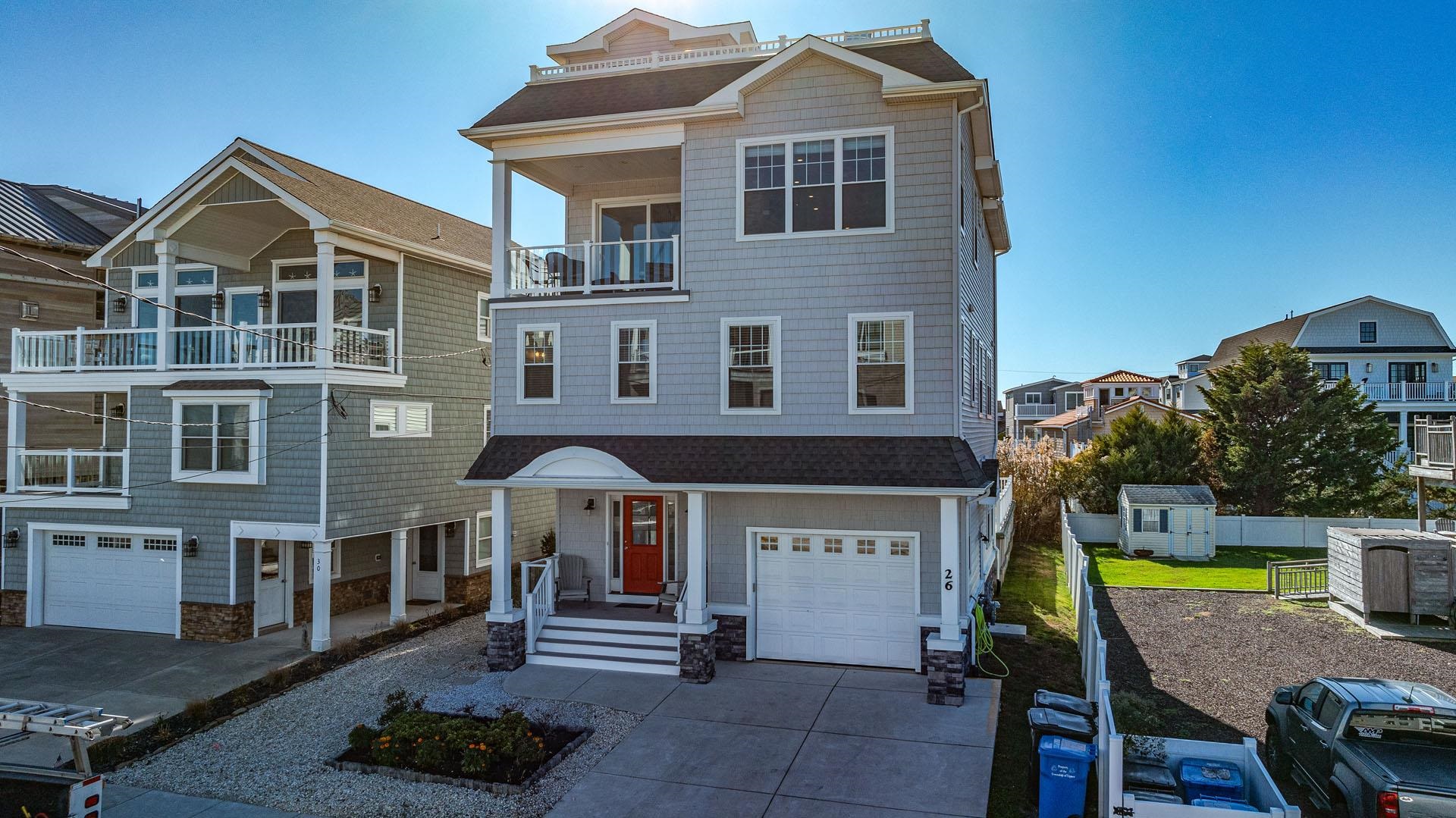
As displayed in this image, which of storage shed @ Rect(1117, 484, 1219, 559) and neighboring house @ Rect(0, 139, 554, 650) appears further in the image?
storage shed @ Rect(1117, 484, 1219, 559)

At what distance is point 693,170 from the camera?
44.2 ft

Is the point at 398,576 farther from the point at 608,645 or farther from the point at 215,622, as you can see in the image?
the point at 608,645

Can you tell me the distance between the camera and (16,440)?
17.1m

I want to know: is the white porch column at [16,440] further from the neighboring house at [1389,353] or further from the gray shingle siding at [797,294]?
the neighboring house at [1389,353]

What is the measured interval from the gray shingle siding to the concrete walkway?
7.07m

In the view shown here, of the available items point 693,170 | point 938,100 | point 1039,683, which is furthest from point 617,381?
point 1039,683

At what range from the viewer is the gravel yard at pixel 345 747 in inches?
340

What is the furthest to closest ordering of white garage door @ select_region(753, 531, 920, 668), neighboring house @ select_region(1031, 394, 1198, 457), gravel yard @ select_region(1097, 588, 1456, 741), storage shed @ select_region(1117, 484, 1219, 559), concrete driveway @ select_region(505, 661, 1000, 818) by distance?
neighboring house @ select_region(1031, 394, 1198, 457) → storage shed @ select_region(1117, 484, 1219, 559) → white garage door @ select_region(753, 531, 920, 668) → gravel yard @ select_region(1097, 588, 1456, 741) → concrete driveway @ select_region(505, 661, 1000, 818)

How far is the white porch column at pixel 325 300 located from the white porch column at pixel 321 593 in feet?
11.2

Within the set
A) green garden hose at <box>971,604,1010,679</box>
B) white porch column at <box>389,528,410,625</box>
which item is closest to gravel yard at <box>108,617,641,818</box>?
white porch column at <box>389,528,410,625</box>

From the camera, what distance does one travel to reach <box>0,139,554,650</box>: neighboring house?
15.3 m

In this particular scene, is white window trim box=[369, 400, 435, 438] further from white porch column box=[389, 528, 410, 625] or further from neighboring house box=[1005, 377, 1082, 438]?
neighboring house box=[1005, 377, 1082, 438]

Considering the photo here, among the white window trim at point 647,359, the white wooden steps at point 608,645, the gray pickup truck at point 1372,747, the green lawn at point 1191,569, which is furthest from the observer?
the green lawn at point 1191,569

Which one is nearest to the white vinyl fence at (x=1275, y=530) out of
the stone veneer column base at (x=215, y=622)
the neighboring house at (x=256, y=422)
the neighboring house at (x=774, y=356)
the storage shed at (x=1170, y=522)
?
the storage shed at (x=1170, y=522)
